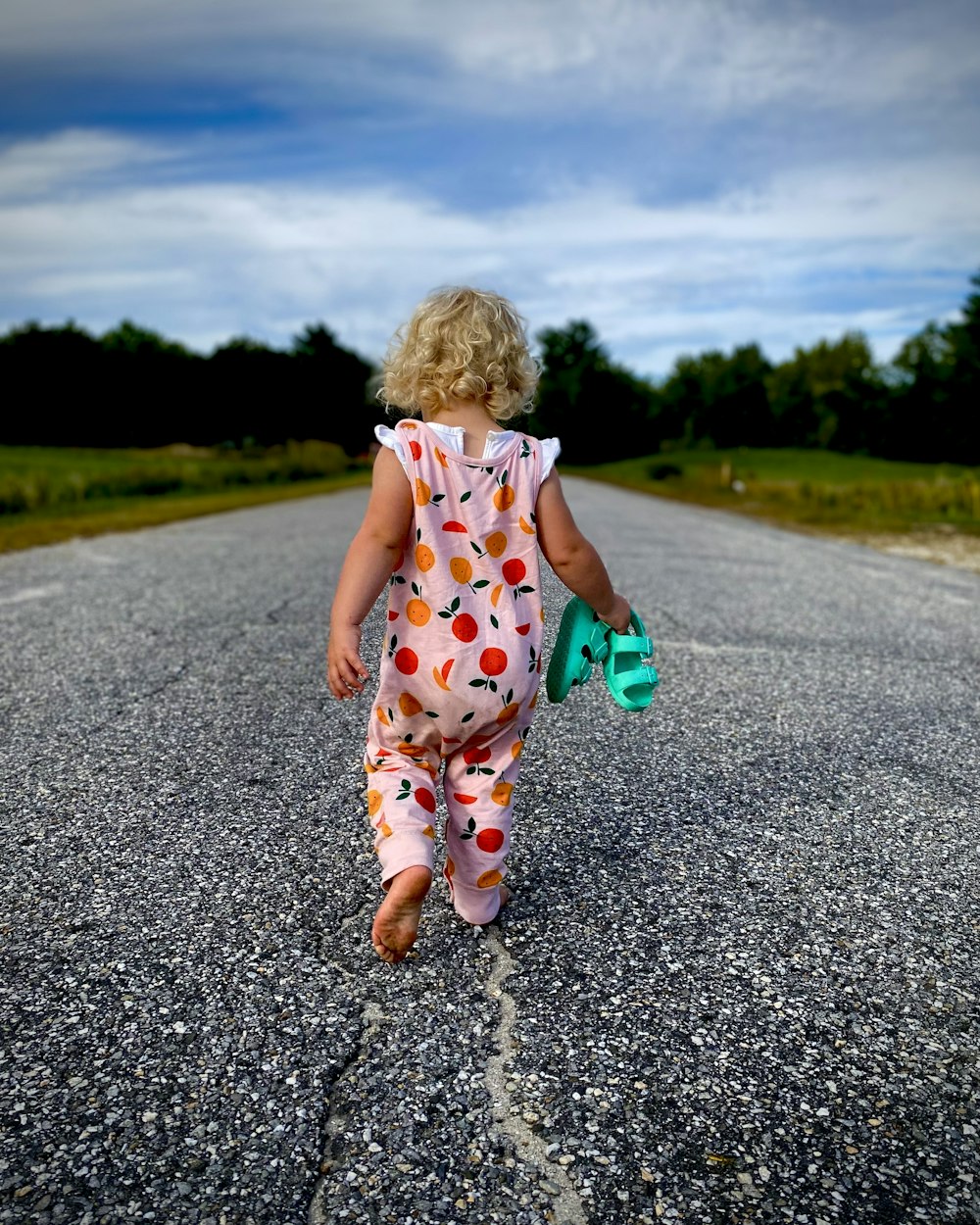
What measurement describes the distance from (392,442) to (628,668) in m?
0.86

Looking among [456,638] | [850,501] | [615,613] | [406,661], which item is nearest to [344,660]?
[406,661]

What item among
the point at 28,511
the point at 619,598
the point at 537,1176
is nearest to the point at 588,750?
the point at 619,598

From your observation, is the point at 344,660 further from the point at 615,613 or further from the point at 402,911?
the point at 615,613

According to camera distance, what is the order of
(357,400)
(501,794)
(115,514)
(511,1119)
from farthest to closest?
(357,400)
(115,514)
(501,794)
(511,1119)

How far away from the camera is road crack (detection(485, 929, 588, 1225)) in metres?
1.65

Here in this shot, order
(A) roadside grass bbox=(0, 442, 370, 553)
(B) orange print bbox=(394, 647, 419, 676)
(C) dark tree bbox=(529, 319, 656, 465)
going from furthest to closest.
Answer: (C) dark tree bbox=(529, 319, 656, 465), (A) roadside grass bbox=(0, 442, 370, 553), (B) orange print bbox=(394, 647, 419, 676)

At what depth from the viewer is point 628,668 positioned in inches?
104

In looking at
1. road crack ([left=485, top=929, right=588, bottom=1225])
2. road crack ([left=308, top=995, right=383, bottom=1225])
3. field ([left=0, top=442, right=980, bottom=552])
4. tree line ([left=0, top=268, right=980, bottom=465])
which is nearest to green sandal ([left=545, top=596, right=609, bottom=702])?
road crack ([left=485, top=929, right=588, bottom=1225])

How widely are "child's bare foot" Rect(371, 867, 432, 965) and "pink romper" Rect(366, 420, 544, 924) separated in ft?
0.11

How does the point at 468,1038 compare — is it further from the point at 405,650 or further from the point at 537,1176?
the point at 405,650

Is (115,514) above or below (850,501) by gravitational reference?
above

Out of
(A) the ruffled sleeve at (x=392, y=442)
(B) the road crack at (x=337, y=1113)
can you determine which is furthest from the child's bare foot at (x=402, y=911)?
(A) the ruffled sleeve at (x=392, y=442)

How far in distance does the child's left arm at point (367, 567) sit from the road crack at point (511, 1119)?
2.50 feet

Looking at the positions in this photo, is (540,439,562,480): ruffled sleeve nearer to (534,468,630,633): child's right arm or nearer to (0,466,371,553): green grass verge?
(534,468,630,633): child's right arm
